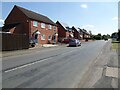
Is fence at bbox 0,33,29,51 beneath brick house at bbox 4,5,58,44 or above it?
beneath

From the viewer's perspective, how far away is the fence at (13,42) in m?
26.2

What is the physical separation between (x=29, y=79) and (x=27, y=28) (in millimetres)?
38281

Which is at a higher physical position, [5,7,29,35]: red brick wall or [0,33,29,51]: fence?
[5,7,29,35]: red brick wall

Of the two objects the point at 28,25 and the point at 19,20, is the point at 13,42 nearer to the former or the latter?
the point at 28,25

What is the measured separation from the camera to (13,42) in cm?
2798

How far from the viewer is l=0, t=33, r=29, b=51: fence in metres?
26.2

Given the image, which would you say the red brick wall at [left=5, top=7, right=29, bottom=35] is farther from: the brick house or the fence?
the fence

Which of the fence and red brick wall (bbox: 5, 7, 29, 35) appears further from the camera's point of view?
red brick wall (bbox: 5, 7, 29, 35)

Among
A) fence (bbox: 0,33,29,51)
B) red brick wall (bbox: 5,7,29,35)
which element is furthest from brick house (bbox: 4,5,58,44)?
fence (bbox: 0,33,29,51)

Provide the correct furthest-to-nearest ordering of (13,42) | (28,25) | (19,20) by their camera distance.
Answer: (19,20) < (28,25) < (13,42)

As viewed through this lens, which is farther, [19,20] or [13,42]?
[19,20]

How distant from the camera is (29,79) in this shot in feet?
29.9

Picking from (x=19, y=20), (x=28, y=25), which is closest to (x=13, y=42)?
(x=28, y=25)

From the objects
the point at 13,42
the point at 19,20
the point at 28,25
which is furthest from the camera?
the point at 19,20
